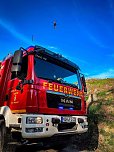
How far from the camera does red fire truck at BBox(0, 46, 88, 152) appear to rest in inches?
235

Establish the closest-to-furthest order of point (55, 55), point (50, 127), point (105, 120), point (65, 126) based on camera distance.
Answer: point (50, 127), point (65, 126), point (55, 55), point (105, 120)

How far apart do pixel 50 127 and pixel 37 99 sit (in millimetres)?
A: 780

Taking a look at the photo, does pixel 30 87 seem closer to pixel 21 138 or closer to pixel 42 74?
pixel 42 74

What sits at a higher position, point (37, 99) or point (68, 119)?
point (37, 99)

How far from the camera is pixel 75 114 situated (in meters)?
7.48

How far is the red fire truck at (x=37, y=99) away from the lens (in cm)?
598

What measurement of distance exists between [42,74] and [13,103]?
1.10 meters

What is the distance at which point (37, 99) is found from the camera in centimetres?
617

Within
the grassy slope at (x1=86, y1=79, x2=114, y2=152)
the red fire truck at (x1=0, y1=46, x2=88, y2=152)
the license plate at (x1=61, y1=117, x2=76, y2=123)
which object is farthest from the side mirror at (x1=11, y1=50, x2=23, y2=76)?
the grassy slope at (x1=86, y1=79, x2=114, y2=152)

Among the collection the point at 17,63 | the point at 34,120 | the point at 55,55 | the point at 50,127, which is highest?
the point at 55,55

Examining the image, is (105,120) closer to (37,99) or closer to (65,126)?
(65,126)

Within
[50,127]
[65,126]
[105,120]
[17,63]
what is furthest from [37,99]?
[105,120]

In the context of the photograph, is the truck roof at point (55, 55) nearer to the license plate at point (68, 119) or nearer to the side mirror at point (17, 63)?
the side mirror at point (17, 63)

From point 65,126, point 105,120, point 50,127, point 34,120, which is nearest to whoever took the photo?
point 34,120
